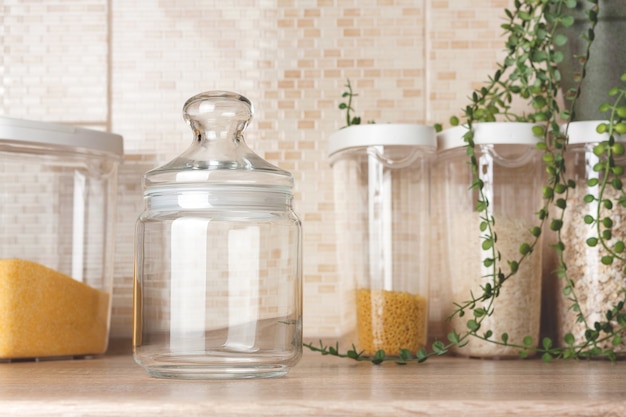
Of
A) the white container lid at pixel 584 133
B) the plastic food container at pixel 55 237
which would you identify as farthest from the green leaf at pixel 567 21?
the plastic food container at pixel 55 237

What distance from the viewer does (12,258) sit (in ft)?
3.04

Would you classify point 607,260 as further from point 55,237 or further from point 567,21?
point 55,237

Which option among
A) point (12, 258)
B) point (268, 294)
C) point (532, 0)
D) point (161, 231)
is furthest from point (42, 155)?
point (532, 0)

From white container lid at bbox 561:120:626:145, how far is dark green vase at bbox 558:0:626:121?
4 centimetres

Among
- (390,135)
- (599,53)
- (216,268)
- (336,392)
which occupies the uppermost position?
(599,53)

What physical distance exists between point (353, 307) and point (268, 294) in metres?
0.20

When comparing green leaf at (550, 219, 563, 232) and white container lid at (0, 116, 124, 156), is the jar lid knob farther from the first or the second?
green leaf at (550, 219, 563, 232)

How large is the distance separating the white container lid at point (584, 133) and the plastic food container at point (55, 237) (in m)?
0.54

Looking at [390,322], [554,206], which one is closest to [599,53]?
[554,206]

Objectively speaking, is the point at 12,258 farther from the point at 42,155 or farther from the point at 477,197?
the point at 477,197

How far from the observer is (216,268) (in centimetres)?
75

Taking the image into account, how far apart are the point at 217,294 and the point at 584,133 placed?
47cm

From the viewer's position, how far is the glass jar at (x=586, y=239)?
2.96ft

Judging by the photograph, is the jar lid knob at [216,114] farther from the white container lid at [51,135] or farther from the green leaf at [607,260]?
the green leaf at [607,260]
